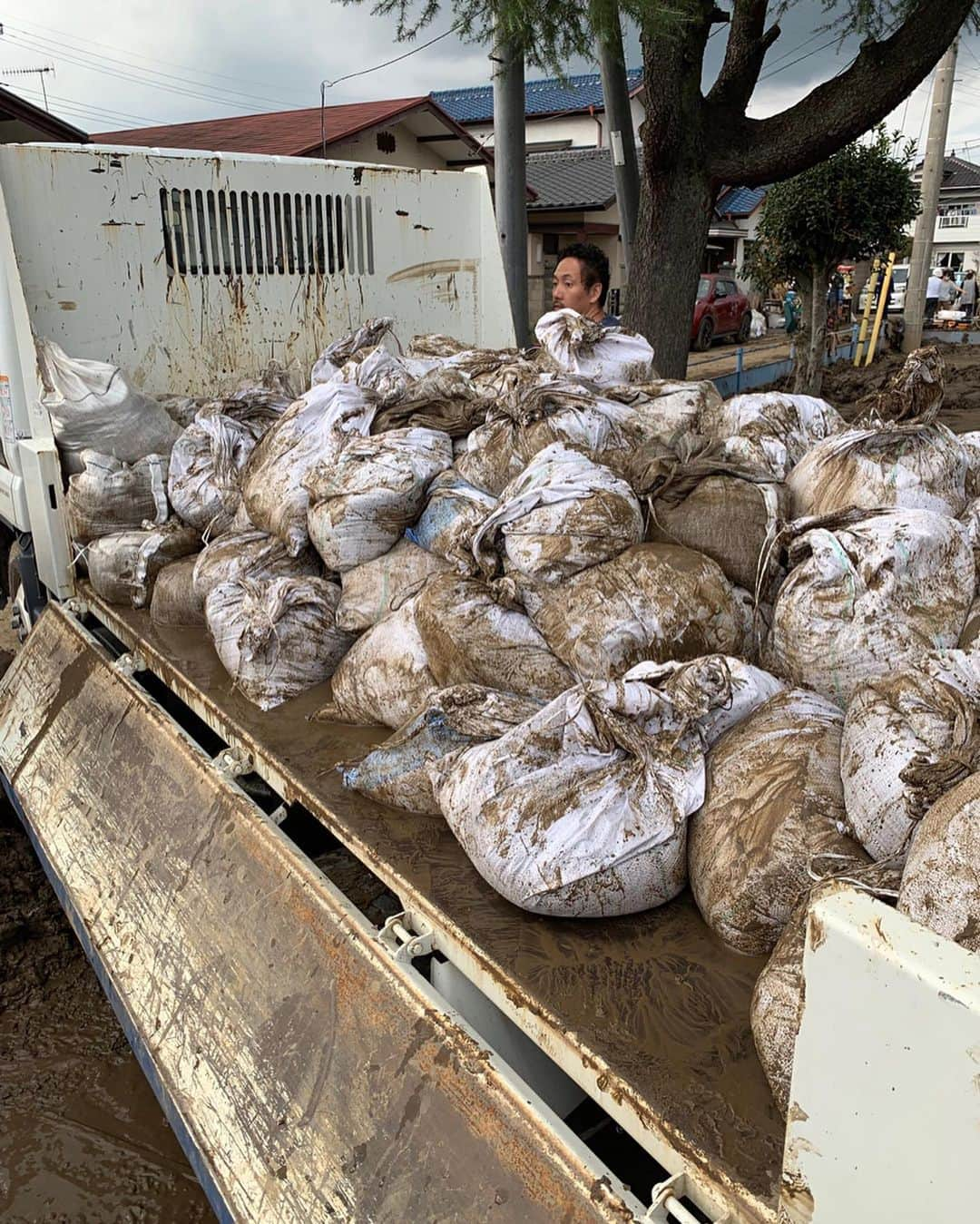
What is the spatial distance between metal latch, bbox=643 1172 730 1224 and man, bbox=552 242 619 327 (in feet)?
11.2

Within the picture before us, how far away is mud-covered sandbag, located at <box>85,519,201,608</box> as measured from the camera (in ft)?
10.6

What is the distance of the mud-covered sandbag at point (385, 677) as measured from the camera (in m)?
2.28

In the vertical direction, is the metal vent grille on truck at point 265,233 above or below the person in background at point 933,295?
above

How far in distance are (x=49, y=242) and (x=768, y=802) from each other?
338cm

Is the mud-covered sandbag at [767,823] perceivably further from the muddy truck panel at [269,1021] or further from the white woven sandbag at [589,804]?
the muddy truck panel at [269,1021]

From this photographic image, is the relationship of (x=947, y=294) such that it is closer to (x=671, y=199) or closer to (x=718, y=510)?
(x=671, y=199)

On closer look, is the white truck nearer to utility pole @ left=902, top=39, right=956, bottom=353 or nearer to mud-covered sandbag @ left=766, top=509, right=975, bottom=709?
mud-covered sandbag @ left=766, top=509, right=975, bottom=709

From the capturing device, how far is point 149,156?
12.3ft

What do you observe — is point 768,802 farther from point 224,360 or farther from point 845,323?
point 845,323

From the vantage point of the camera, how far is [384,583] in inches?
101

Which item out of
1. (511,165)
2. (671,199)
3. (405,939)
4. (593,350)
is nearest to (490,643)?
(405,939)

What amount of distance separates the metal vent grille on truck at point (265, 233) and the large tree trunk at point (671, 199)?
258cm

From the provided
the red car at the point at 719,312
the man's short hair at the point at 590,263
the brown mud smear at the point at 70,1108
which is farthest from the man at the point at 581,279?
the red car at the point at 719,312

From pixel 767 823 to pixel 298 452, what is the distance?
1.85 m
